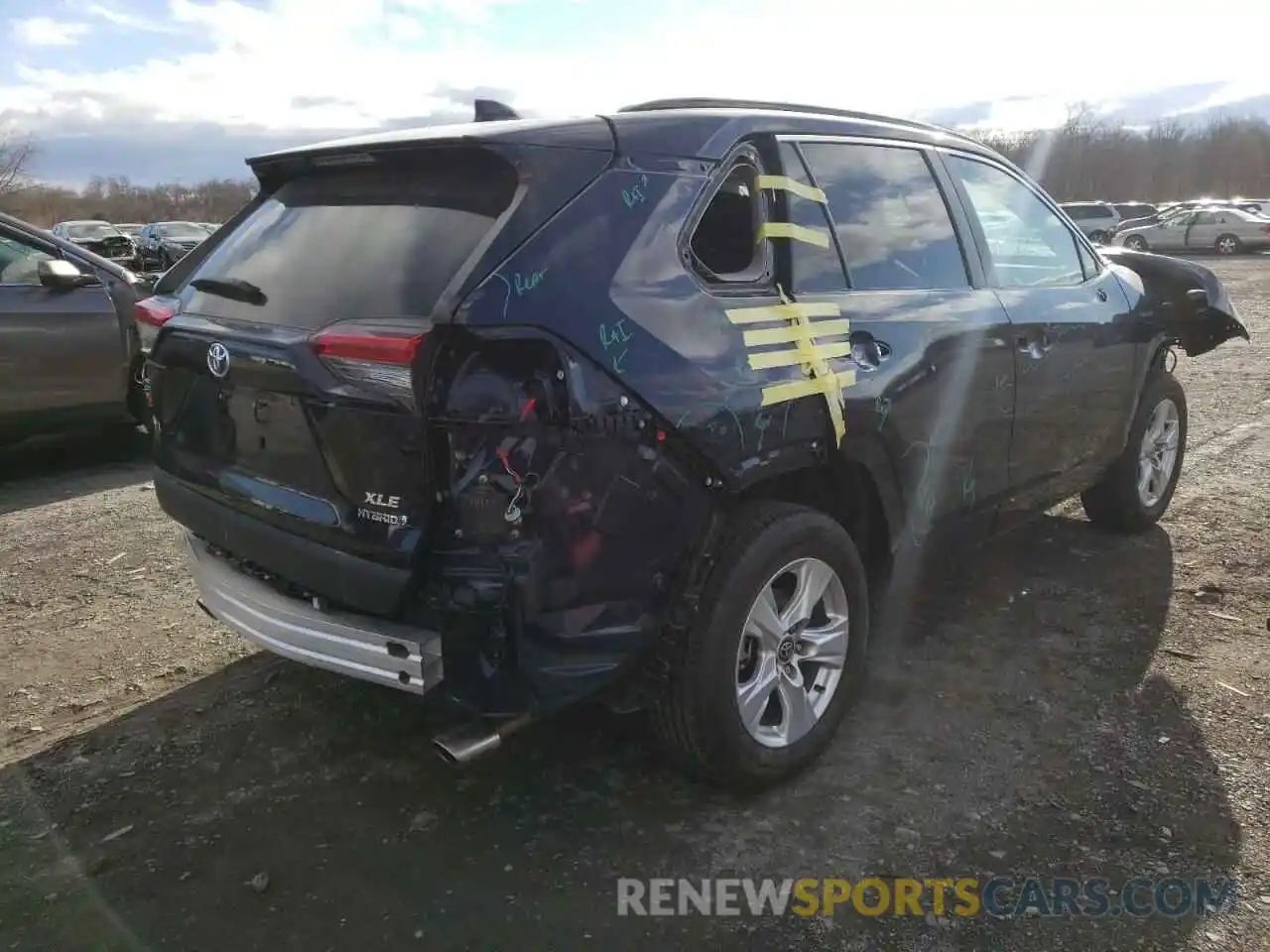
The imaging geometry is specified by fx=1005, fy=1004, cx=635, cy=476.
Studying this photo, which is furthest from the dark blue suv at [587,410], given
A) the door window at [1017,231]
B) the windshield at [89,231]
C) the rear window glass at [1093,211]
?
the rear window glass at [1093,211]

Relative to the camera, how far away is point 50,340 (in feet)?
20.4

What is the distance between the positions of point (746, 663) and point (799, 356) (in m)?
0.89

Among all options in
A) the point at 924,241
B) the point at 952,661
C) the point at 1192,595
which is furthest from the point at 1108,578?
the point at 924,241

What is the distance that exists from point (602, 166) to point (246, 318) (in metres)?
1.06

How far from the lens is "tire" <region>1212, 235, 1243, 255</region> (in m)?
29.9

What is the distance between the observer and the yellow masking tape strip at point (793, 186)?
294 cm

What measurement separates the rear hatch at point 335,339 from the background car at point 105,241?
23.9 m

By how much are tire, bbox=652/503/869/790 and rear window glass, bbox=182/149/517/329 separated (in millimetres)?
1047

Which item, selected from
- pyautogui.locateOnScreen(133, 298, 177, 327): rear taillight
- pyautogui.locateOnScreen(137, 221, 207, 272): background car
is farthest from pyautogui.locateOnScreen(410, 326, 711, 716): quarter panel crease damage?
pyautogui.locateOnScreen(137, 221, 207, 272): background car

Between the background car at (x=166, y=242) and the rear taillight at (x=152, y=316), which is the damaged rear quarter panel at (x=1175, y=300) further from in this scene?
the background car at (x=166, y=242)

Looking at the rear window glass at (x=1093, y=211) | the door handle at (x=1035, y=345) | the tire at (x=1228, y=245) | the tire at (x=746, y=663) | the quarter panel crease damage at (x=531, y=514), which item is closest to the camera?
the quarter panel crease damage at (x=531, y=514)

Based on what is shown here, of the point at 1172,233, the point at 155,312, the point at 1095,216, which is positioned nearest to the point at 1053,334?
the point at 155,312

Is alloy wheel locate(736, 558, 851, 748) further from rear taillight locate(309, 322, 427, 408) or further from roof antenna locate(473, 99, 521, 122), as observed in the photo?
roof antenna locate(473, 99, 521, 122)

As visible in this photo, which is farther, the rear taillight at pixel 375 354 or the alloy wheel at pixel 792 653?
the alloy wheel at pixel 792 653
